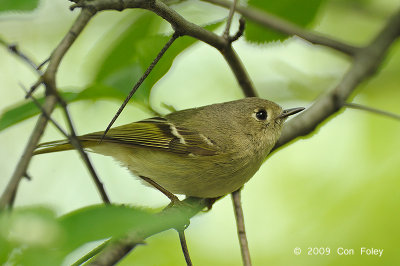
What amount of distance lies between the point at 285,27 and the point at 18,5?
108cm

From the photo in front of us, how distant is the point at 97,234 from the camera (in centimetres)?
78

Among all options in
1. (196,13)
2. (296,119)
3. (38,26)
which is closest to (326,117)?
(296,119)

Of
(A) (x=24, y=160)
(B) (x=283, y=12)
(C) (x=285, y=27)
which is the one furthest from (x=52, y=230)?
(B) (x=283, y=12)

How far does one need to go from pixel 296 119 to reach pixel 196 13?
744mm

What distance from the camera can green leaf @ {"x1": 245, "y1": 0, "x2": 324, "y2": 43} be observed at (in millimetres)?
2102

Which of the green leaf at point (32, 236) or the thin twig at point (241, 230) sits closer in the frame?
the green leaf at point (32, 236)

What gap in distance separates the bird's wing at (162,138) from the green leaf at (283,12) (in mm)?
648

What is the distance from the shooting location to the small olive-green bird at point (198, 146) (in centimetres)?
243

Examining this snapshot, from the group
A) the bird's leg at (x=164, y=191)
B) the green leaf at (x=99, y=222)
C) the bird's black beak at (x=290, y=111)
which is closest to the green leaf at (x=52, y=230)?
the green leaf at (x=99, y=222)

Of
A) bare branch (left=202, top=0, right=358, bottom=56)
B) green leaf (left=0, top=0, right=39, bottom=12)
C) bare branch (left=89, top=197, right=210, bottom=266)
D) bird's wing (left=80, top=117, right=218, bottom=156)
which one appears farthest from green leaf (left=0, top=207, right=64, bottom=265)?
bird's wing (left=80, top=117, right=218, bottom=156)

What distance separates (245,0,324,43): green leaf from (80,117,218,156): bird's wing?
0.65 meters

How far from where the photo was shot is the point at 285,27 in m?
2.03

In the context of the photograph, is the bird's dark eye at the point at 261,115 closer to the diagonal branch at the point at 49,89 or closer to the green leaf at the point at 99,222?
the diagonal branch at the point at 49,89

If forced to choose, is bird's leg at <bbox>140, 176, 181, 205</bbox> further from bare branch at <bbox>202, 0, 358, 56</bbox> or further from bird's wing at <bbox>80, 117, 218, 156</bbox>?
bare branch at <bbox>202, 0, 358, 56</bbox>
